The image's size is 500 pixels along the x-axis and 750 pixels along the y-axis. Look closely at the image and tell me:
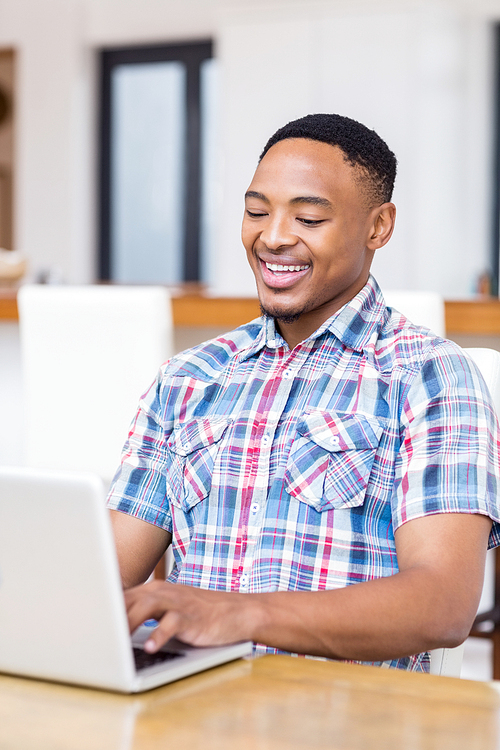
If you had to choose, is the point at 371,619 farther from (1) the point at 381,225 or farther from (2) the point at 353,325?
(1) the point at 381,225

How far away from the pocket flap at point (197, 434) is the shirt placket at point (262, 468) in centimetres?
5

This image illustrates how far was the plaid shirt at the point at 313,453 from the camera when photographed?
1.04m

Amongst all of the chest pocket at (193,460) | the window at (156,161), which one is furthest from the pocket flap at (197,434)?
the window at (156,161)

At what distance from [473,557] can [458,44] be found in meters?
4.31

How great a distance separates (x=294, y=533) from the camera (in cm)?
109

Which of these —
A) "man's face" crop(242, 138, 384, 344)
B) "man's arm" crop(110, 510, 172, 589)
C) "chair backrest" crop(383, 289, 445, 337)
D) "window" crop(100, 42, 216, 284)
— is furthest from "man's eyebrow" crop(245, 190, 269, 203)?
"window" crop(100, 42, 216, 284)

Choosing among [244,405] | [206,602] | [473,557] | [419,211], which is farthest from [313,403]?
[419,211]

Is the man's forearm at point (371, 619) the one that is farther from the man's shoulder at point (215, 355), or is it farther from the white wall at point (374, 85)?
the white wall at point (374, 85)

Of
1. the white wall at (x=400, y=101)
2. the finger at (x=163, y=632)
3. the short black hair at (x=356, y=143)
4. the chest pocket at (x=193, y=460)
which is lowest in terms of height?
the finger at (x=163, y=632)

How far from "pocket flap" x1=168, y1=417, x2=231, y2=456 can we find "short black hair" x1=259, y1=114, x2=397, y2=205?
31cm

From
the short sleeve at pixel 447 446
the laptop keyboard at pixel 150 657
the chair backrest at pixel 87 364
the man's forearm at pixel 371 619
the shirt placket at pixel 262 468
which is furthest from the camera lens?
the chair backrest at pixel 87 364

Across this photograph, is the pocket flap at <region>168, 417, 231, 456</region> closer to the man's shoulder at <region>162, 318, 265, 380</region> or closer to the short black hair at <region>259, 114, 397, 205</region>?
the man's shoulder at <region>162, 318, 265, 380</region>

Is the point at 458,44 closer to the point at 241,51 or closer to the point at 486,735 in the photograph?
the point at 241,51

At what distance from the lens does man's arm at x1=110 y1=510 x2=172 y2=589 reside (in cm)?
116
